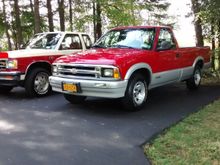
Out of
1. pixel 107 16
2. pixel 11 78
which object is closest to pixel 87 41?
pixel 11 78

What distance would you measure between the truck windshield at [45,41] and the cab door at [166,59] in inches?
129

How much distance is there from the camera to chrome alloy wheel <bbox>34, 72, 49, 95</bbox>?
352 inches

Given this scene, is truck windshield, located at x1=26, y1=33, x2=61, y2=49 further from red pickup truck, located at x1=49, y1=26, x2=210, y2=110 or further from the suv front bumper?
red pickup truck, located at x1=49, y1=26, x2=210, y2=110

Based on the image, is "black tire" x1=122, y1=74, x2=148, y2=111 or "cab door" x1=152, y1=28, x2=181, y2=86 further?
"cab door" x1=152, y1=28, x2=181, y2=86

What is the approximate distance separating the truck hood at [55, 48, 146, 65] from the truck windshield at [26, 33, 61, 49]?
241 cm

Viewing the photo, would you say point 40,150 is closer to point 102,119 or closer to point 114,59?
point 102,119

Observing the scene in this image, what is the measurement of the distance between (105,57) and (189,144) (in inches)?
106

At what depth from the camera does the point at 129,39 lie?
795 centimetres

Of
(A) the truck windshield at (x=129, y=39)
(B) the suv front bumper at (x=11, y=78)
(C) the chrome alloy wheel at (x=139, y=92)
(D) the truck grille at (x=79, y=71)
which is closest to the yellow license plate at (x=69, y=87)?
(D) the truck grille at (x=79, y=71)

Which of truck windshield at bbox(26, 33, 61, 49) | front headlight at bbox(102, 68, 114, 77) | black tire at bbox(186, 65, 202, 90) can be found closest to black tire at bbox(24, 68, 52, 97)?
truck windshield at bbox(26, 33, 61, 49)

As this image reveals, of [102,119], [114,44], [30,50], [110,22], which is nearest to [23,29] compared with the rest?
[110,22]

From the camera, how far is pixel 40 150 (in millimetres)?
4816

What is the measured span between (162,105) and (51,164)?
401 cm

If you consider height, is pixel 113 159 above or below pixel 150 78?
below
